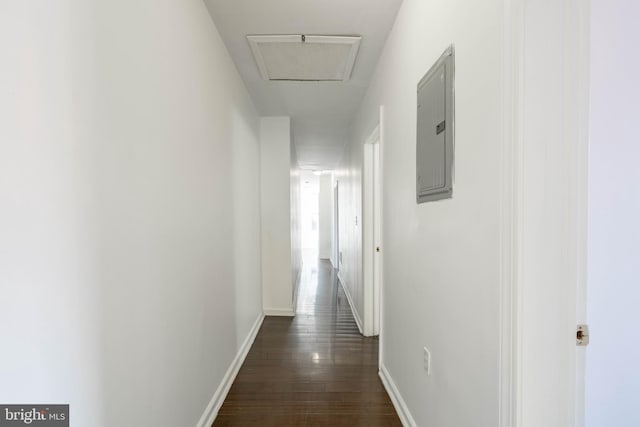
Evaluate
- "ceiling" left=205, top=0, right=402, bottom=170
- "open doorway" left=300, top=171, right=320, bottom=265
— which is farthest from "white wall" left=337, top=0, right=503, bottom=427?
"open doorway" left=300, top=171, right=320, bottom=265

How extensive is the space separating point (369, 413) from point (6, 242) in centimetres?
211

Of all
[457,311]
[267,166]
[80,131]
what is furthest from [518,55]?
[267,166]

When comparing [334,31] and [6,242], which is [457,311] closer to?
[6,242]

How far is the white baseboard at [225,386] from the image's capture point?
1.94 metres

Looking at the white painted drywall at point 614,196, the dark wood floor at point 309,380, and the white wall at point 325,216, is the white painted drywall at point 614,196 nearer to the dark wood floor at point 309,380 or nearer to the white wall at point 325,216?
the dark wood floor at point 309,380

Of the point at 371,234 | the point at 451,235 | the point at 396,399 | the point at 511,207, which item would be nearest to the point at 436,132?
the point at 451,235

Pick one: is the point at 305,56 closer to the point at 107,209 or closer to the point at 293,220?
the point at 107,209

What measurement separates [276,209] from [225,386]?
229 cm

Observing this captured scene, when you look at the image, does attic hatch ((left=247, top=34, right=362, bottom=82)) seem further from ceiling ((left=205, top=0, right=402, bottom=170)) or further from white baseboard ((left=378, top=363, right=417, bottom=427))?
white baseboard ((left=378, top=363, right=417, bottom=427))

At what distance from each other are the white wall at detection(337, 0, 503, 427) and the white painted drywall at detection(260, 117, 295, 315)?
6.96 feet

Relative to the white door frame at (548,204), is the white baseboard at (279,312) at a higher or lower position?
lower

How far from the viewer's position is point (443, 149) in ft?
4.59

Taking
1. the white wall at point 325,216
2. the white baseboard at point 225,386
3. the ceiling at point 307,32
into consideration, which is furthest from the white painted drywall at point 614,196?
the white wall at point 325,216

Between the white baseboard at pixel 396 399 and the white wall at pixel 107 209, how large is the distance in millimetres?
1172
